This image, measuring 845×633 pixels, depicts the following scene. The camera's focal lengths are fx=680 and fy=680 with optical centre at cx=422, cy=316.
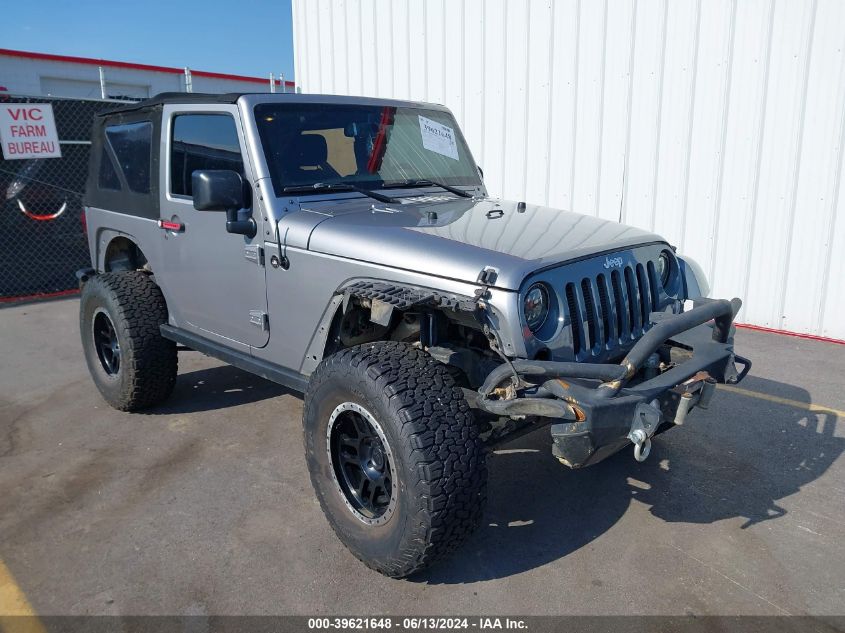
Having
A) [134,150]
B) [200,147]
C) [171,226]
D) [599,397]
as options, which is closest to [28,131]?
[134,150]

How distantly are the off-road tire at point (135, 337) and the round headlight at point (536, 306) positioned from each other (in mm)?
2724

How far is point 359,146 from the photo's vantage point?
3932 mm

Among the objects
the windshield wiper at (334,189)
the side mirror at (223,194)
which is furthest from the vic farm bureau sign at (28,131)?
the windshield wiper at (334,189)

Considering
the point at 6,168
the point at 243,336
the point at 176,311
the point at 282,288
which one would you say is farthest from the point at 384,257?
the point at 6,168

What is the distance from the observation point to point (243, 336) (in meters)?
3.85

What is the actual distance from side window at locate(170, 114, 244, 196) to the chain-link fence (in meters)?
5.14

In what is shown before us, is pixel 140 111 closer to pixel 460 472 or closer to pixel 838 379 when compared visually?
pixel 460 472

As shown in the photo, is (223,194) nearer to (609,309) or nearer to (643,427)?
(609,309)

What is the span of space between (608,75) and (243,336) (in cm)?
533

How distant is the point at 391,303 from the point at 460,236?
482 mm

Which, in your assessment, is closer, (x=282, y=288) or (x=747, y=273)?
(x=282, y=288)

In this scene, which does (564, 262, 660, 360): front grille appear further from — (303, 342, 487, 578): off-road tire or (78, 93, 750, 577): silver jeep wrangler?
(303, 342, 487, 578): off-road tire

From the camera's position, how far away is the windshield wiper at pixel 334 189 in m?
3.54

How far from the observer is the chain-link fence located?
8.60 metres
